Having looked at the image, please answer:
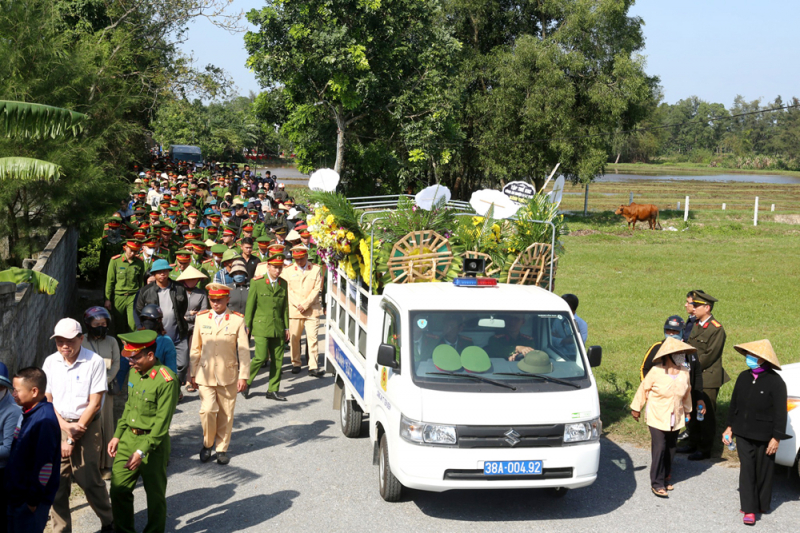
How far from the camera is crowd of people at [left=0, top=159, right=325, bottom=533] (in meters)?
5.01

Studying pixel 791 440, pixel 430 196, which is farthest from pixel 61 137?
pixel 791 440

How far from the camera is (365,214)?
339 inches

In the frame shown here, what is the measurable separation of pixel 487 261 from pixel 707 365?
269 cm

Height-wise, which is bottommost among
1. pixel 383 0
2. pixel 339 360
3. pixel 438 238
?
pixel 339 360

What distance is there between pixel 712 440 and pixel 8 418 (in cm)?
692

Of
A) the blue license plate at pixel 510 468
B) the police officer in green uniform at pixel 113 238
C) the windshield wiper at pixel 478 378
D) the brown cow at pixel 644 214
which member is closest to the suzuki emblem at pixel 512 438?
the blue license plate at pixel 510 468

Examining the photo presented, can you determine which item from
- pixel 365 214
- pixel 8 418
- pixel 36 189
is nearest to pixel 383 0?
pixel 36 189

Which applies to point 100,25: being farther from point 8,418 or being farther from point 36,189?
point 8,418

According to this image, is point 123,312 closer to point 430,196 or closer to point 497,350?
point 430,196

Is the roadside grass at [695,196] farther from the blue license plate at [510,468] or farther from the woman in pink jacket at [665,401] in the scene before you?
the blue license plate at [510,468]

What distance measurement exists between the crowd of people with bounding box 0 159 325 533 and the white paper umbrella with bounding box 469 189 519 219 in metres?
2.95

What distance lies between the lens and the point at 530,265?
8125mm

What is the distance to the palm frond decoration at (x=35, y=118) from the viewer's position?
7.52 m

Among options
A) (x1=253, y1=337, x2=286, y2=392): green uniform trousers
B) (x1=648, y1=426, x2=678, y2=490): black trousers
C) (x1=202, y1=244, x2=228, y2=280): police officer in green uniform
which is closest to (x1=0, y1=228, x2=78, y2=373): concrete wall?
(x1=202, y1=244, x2=228, y2=280): police officer in green uniform
